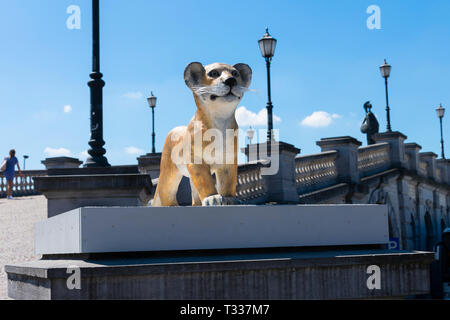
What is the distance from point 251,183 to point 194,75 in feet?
25.9

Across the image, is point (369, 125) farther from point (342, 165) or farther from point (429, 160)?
point (342, 165)

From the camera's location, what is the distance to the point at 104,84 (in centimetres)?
999

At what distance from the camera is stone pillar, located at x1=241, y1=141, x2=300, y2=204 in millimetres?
14188

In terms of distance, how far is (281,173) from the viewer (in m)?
14.3

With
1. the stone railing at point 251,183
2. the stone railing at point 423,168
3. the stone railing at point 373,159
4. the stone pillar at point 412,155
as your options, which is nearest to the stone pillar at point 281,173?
the stone railing at point 251,183

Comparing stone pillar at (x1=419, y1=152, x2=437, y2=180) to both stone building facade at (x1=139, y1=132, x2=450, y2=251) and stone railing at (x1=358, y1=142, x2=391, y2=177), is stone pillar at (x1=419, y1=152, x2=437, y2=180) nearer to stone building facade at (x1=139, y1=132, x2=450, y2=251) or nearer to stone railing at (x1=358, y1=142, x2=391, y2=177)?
stone building facade at (x1=139, y1=132, x2=450, y2=251)

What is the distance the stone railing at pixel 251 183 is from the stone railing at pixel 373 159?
311 inches

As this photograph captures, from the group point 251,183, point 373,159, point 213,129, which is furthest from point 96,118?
point 373,159

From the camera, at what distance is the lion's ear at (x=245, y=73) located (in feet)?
20.7

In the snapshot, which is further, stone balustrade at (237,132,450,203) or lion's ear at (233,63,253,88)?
stone balustrade at (237,132,450,203)

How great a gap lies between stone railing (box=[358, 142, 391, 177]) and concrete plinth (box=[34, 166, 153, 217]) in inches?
513

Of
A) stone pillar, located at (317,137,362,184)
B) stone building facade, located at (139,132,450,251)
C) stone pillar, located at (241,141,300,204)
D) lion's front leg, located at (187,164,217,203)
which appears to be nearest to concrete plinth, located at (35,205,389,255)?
lion's front leg, located at (187,164,217,203)

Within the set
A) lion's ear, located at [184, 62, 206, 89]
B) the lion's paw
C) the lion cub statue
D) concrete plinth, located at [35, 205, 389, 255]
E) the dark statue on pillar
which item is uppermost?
the dark statue on pillar
